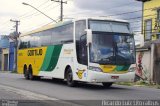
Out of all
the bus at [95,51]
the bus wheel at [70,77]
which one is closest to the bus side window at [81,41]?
the bus at [95,51]

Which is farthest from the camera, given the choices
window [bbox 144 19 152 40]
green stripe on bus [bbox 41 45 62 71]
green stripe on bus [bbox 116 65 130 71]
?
window [bbox 144 19 152 40]

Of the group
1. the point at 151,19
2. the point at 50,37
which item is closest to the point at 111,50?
the point at 50,37

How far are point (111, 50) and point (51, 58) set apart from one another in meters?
5.68

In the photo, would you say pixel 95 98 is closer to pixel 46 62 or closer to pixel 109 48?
pixel 109 48

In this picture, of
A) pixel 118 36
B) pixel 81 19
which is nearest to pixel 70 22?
pixel 81 19

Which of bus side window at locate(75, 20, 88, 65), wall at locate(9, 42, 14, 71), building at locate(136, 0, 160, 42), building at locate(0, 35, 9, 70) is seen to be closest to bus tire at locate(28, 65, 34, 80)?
bus side window at locate(75, 20, 88, 65)

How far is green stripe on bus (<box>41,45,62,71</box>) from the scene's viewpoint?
78.3ft

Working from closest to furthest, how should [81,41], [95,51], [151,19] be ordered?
[95,51] < [81,41] < [151,19]

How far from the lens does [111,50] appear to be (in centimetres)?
2000

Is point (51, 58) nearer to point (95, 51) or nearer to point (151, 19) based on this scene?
point (95, 51)

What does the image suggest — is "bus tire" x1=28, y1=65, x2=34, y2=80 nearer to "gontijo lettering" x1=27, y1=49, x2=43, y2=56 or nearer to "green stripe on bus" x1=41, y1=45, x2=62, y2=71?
"gontijo lettering" x1=27, y1=49, x2=43, y2=56

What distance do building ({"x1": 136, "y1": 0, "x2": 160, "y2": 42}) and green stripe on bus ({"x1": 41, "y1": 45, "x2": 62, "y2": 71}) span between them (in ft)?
44.3

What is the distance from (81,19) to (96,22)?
2.84 ft

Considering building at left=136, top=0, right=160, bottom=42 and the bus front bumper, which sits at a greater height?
building at left=136, top=0, right=160, bottom=42
